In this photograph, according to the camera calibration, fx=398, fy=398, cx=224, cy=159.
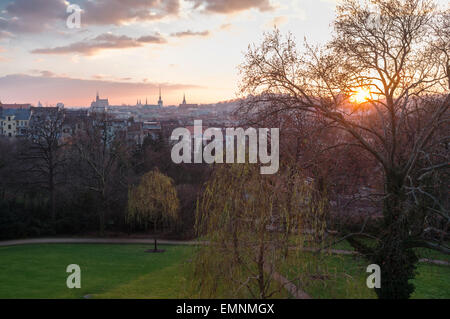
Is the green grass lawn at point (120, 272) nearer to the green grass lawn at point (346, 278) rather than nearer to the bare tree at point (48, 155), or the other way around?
the green grass lawn at point (346, 278)

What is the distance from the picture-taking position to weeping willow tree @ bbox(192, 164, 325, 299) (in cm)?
623

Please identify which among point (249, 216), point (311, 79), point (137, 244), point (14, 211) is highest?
point (311, 79)

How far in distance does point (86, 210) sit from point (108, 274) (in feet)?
36.0

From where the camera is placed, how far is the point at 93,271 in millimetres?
15242

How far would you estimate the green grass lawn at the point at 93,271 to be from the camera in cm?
1184

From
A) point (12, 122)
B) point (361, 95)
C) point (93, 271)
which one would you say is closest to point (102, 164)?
point (93, 271)

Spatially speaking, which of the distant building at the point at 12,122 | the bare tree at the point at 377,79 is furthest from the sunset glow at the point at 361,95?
the distant building at the point at 12,122

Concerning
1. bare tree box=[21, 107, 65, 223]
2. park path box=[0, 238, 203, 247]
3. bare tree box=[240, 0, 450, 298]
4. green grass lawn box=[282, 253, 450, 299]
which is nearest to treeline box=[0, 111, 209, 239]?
bare tree box=[21, 107, 65, 223]

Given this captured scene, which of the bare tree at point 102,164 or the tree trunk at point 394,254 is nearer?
the tree trunk at point 394,254

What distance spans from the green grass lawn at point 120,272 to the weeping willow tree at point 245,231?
46 centimetres

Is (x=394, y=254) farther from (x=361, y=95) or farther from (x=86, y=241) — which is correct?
(x=86, y=241)

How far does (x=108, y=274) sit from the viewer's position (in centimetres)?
1477
